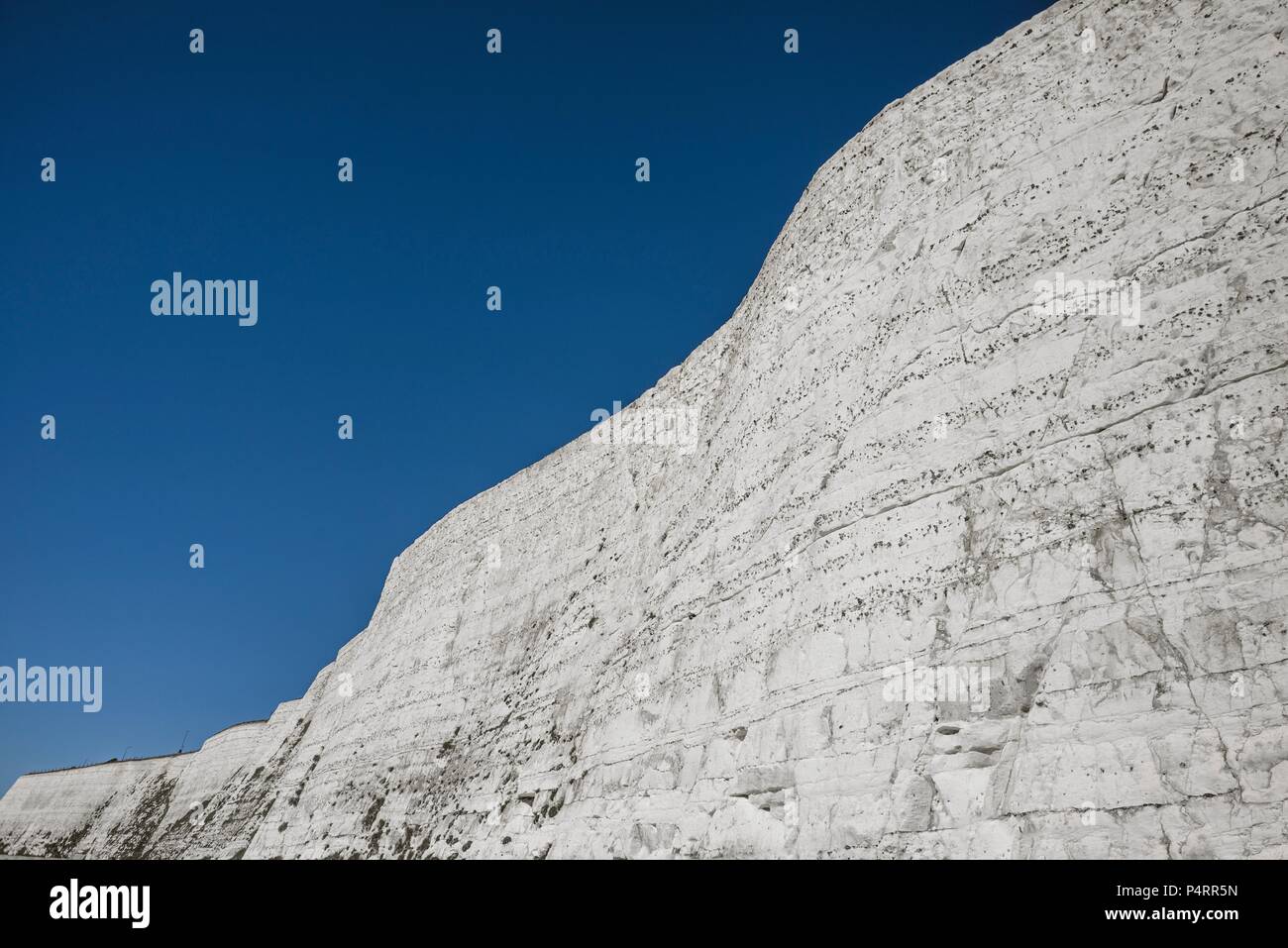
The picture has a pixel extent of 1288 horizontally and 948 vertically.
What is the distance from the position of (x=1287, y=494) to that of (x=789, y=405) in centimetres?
880

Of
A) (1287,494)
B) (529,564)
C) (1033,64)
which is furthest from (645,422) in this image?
(1287,494)

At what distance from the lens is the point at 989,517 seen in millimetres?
11875

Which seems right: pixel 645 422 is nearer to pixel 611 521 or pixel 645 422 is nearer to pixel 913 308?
pixel 611 521

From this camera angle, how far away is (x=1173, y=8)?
1373cm

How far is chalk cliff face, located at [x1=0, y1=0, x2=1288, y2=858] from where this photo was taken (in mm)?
9414

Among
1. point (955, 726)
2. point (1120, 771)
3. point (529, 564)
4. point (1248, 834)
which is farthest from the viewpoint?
point (529, 564)

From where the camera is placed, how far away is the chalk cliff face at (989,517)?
9414 millimetres

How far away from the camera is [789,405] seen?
1719cm

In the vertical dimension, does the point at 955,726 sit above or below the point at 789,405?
below

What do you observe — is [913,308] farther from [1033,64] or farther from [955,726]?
[955,726]
